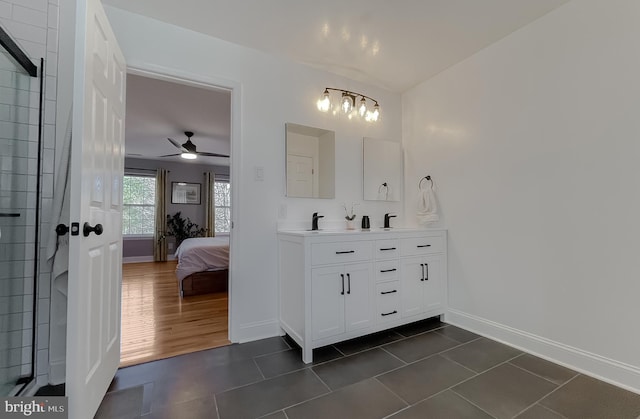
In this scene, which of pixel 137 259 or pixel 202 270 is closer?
pixel 202 270

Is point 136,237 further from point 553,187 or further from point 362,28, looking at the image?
point 553,187

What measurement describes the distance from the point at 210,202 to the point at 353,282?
5.79 metres

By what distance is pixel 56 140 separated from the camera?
1.67 meters

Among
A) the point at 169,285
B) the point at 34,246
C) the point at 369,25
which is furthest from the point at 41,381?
the point at 369,25

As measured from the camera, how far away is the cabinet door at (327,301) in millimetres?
1928

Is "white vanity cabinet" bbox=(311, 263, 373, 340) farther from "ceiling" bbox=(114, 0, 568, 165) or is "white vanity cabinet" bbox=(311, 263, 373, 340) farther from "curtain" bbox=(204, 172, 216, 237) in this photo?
"curtain" bbox=(204, 172, 216, 237)

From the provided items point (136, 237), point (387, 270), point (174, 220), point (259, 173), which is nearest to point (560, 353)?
point (387, 270)

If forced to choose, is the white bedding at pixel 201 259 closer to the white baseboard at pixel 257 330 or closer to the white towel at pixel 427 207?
the white baseboard at pixel 257 330

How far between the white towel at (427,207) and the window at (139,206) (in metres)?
6.19

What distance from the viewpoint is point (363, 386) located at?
1.60m

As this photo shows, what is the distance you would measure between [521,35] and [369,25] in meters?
1.19

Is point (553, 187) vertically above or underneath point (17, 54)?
underneath

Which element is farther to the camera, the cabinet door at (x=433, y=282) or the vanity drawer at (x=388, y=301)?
the cabinet door at (x=433, y=282)

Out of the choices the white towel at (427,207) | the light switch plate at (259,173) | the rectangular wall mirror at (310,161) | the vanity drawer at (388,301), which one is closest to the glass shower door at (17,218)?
the light switch plate at (259,173)
